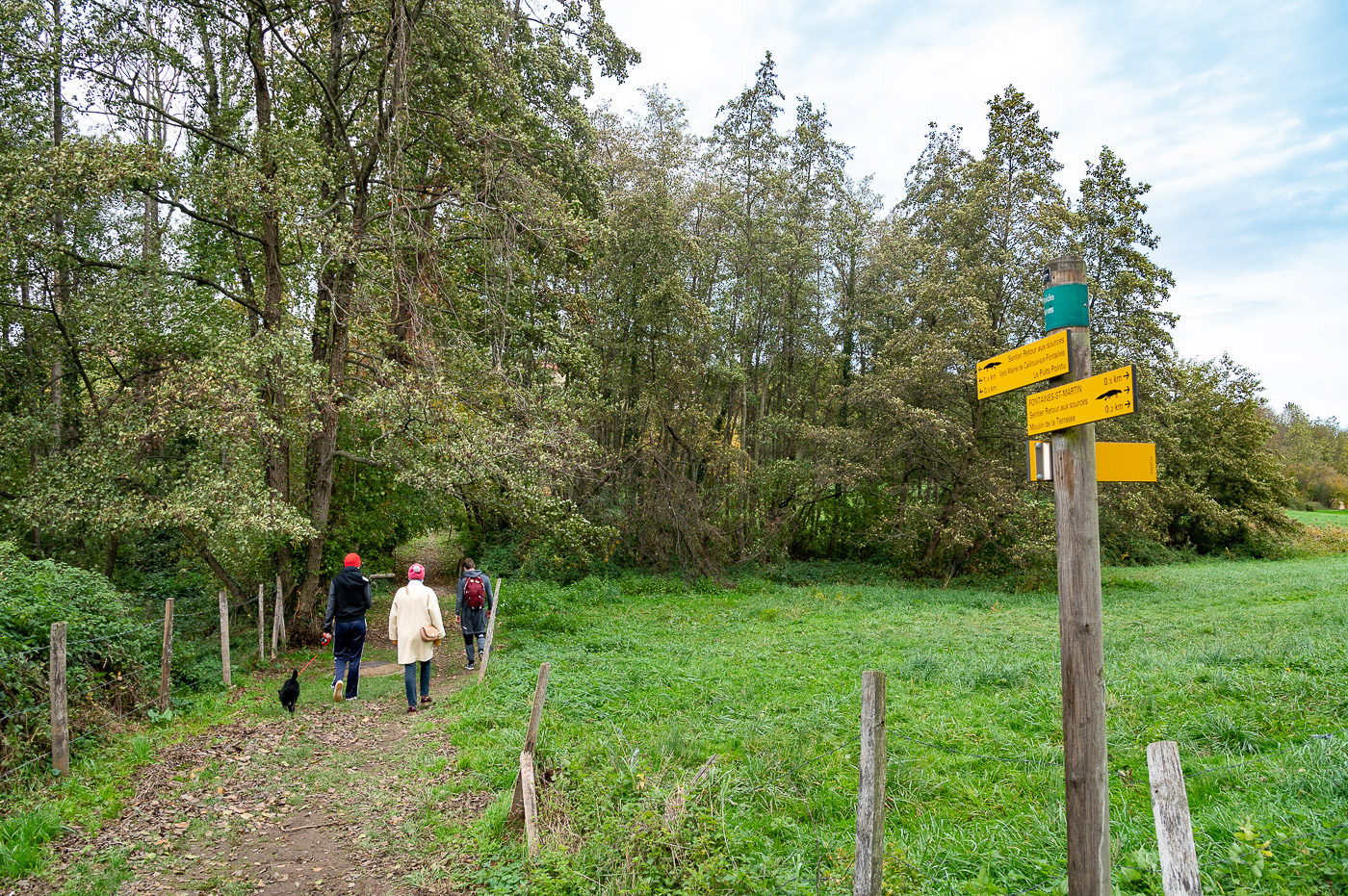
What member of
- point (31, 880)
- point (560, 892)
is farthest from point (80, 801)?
point (560, 892)

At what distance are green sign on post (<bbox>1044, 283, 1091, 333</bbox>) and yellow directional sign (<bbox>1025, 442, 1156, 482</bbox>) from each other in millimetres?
576

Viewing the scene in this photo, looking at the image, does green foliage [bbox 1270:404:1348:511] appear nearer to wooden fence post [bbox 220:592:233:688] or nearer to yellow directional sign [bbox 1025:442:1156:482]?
yellow directional sign [bbox 1025:442:1156:482]

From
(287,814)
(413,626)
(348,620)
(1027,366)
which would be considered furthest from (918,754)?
(348,620)

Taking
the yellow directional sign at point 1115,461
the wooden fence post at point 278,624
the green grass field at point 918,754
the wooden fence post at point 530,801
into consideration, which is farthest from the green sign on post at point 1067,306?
the wooden fence post at point 278,624

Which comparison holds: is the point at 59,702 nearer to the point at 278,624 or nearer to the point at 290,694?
the point at 290,694

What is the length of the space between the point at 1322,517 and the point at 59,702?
179 ft

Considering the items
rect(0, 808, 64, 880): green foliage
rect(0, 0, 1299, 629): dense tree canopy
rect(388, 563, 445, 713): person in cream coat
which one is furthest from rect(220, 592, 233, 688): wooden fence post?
rect(0, 808, 64, 880): green foliage

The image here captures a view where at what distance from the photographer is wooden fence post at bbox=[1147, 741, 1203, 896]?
251 cm

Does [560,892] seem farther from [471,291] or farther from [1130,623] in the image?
[1130,623]

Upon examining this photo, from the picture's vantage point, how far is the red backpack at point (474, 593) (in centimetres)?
A: 1061

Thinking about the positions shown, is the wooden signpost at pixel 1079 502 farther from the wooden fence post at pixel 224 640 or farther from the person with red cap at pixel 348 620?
the wooden fence post at pixel 224 640

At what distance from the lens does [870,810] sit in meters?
3.27

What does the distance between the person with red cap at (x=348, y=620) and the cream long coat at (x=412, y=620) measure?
0.47 meters

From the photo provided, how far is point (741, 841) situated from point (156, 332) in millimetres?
12548
